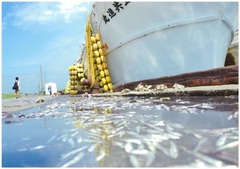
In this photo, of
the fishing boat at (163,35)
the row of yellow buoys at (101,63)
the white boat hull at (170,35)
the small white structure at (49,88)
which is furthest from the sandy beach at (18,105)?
the small white structure at (49,88)

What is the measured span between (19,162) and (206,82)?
20.0 ft

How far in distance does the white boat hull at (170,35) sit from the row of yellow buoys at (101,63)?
3.23ft

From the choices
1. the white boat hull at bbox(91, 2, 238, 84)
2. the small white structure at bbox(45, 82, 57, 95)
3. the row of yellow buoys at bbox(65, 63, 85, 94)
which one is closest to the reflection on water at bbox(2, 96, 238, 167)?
the white boat hull at bbox(91, 2, 238, 84)

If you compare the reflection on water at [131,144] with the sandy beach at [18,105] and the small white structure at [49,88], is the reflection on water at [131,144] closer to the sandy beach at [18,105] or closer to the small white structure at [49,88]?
the sandy beach at [18,105]

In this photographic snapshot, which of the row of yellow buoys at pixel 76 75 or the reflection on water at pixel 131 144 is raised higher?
the row of yellow buoys at pixel 76 75

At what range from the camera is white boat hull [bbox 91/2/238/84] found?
28.2 feet

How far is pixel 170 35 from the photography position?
8.92 m

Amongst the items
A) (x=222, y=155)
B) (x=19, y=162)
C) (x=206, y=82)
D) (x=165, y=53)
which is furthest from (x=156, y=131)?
(x=165, y=53)

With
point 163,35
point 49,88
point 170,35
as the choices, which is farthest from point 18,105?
point 49,88

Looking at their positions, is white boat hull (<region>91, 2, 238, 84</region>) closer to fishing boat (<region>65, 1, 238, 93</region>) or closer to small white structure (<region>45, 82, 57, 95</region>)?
fishing boat (<region>65, 1, 238, 93</region>)

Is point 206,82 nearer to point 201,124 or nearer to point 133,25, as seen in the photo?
point 133,25

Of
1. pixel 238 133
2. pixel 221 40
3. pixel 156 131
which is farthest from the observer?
pixel 221 40

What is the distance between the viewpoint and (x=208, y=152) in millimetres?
1730

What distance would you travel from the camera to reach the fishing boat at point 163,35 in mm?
8609
